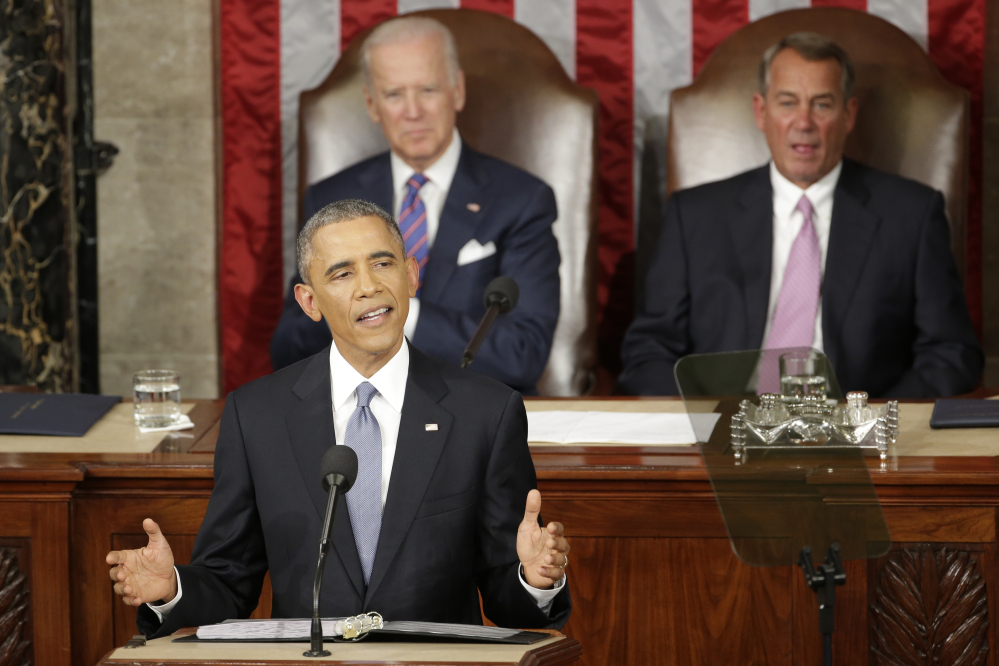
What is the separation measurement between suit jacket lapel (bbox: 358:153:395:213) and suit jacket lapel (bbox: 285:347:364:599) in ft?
7.20

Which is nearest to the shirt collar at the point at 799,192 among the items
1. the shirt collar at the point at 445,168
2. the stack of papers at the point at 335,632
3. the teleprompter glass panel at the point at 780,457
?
the shirt collar at the point at 445,168

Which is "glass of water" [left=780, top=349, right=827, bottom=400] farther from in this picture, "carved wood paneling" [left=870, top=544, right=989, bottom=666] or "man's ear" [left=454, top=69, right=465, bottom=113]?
"man's ear" [left=454, top=69, right=465, bottom=113]

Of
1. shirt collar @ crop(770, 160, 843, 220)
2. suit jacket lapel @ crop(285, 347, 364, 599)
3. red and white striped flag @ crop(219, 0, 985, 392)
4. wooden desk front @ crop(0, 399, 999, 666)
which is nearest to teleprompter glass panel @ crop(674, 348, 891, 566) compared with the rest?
wooden desk front @ crop(0, 399, 999, 666)

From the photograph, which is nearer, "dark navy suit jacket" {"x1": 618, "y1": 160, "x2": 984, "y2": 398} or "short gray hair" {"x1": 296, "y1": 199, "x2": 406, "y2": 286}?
"short gray hair" {"x1": 296, "y1": 199, "x2": 406, "y2": 286}

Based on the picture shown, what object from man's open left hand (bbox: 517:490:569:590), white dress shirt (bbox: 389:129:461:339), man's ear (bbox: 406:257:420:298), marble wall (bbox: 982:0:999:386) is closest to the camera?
man's open left hand (bbox: 517:490:569:590)

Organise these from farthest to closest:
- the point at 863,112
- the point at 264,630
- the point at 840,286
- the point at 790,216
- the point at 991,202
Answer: the point at 991,202
the point at 863,112
the point at 790,216
the point at 840,286
the point at 264,630

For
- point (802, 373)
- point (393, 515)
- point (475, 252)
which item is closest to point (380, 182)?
point (475, 252)

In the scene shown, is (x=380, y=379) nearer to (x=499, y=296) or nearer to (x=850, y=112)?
(x=499, y=296)

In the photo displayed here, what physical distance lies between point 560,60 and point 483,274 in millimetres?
1026

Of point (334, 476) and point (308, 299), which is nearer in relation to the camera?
point (334, 476)

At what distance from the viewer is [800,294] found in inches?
153

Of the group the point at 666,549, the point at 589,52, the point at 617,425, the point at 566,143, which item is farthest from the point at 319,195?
the point at 666,549

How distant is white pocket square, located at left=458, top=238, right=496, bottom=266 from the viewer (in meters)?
3.93

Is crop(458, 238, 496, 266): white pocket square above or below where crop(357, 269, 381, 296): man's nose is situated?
above
